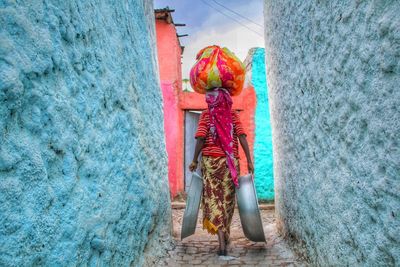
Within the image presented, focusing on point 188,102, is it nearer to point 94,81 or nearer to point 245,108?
point 245,108

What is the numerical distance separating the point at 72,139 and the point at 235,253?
2.25m

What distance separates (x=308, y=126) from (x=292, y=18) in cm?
88

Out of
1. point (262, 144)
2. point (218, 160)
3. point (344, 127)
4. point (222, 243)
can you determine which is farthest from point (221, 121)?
point (262, 144)

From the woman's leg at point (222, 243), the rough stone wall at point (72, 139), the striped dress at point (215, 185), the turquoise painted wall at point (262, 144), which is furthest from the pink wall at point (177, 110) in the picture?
the rough stone wall at point (72, 139)

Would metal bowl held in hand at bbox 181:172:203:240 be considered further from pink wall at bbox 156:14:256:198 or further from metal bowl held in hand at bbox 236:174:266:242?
pink wall at bbox 156:14:256:198

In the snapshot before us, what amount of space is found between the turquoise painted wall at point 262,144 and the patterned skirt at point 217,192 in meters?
4.08

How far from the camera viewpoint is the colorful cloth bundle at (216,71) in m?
3.26

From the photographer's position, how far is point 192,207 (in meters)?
3.25

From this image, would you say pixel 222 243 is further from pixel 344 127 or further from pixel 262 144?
pixel 262 144

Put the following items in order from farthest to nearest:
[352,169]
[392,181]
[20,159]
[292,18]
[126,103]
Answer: [292,18] → [126,103] → [352,169] → [392,181] → [20,159]

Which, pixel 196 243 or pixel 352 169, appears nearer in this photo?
pixel 352 169

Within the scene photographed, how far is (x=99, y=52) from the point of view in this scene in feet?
6.00

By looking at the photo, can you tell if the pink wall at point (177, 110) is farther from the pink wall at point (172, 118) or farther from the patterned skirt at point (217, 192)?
the patterned skirt at point (217, 192)

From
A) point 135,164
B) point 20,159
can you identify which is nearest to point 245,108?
point 135,164
